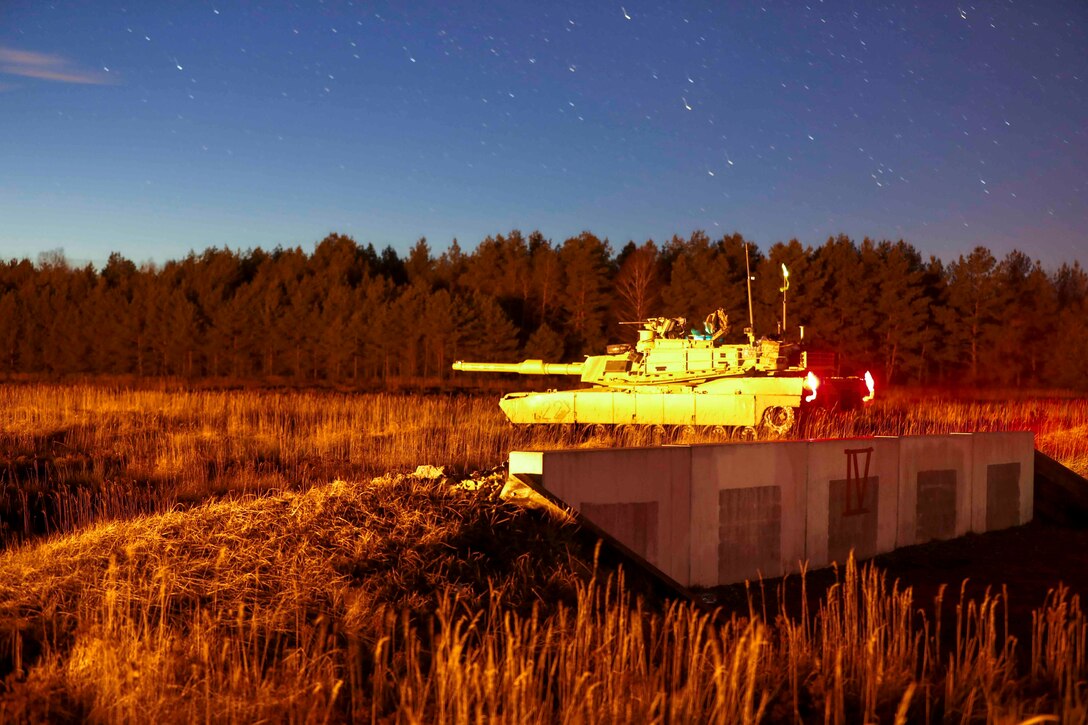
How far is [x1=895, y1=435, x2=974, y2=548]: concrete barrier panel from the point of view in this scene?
1281cm

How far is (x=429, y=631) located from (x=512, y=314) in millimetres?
54668

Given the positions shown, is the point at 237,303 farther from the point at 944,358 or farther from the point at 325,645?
the point at 325,645

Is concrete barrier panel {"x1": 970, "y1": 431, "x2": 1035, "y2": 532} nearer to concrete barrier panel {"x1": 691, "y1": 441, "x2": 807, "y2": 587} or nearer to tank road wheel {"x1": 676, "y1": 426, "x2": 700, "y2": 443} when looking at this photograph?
concrete barrier panel {"x1": 691, "y1": 441, "x2": 807, "y2": 587}

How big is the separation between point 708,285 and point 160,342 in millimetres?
25895

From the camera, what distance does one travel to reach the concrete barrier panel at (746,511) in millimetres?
10422

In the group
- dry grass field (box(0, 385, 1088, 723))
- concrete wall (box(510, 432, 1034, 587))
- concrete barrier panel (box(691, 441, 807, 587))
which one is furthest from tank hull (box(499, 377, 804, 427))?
dry grass field (box(0, 385, 1088, 723))

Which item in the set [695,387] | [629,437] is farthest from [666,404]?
[629,437]

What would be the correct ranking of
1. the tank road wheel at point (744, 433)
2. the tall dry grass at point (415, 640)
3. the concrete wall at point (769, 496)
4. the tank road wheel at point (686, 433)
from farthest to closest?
the tank road wheel at point (744, 433), the tank road wheel at point (686, 433), the concrete wall at point (769, 496), the tall dry grass at point (415, 640)

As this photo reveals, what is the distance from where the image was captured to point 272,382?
46250 mm

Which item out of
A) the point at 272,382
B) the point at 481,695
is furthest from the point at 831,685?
the point at 272,382

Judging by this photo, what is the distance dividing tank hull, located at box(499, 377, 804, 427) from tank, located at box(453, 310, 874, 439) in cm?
2

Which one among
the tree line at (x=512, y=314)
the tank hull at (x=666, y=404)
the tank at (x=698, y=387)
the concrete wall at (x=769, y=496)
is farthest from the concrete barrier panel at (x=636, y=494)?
the tree line at (x=512, y=314)

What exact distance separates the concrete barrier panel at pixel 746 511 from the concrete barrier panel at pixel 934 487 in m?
2.05

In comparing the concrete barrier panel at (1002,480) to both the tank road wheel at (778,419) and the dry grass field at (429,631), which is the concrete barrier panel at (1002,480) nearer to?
the dry grass field at (429,631)
